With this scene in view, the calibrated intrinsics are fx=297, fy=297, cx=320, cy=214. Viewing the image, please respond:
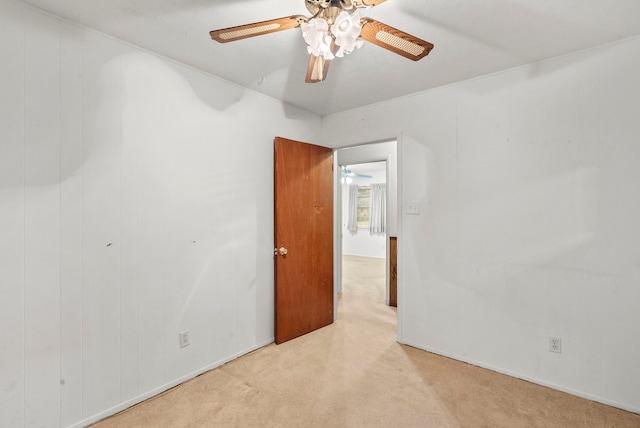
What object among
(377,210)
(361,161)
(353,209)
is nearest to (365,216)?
(353,209)

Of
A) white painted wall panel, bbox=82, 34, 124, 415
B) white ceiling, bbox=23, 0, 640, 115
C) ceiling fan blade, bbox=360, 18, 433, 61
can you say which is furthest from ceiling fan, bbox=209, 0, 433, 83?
white painted wall panel, bbox=82, 34, 124, 415

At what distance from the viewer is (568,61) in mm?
2170

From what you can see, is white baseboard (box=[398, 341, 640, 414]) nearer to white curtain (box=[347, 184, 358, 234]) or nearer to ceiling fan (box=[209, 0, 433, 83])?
ceiling fan (box=[209, 0, 433, 83])

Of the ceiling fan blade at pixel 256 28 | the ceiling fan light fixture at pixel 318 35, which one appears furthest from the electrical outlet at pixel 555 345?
the ceiling fan blade at pixel 256 28

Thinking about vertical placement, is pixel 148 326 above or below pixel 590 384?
above

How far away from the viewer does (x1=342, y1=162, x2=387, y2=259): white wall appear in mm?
8250

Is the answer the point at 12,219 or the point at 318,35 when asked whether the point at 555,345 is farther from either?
the point at 12,219

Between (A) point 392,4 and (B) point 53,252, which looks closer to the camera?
(A) point 392,4

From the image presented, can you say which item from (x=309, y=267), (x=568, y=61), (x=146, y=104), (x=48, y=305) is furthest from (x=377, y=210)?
(x=48, y=305)

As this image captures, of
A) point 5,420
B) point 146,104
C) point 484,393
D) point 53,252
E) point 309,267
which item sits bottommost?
point 484,393

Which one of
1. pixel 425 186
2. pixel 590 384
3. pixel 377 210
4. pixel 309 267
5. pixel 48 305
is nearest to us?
pixel 48 305

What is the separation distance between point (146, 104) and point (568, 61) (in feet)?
10.0

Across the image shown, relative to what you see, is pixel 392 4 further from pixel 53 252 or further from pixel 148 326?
pixel 148 326

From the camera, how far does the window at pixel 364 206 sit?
8.56 m
